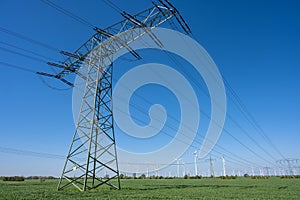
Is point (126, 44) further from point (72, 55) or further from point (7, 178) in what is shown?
point (7, 178)

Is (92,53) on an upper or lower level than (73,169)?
upper

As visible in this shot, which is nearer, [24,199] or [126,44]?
[24,199]

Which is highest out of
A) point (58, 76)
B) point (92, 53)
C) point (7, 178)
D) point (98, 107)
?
point (92, 53)

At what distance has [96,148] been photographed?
1513 cm

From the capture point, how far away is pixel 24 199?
341 inches

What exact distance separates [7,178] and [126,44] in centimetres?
5503

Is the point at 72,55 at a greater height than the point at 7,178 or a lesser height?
greater

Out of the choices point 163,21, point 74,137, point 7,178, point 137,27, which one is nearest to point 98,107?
point 74,137

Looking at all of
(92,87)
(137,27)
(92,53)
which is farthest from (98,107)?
(137,27)

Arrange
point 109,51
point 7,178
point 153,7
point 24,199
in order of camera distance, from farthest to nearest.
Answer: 1. point 7,178
2. point 109,51
3. point 153,7
4. point 24,199

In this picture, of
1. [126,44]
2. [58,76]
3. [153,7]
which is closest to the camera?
[153,7]

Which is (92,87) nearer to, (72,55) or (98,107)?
(98,107)

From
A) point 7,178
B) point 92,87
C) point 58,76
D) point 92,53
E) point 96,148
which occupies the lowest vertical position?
point 7,178

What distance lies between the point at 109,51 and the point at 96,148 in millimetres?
7749
